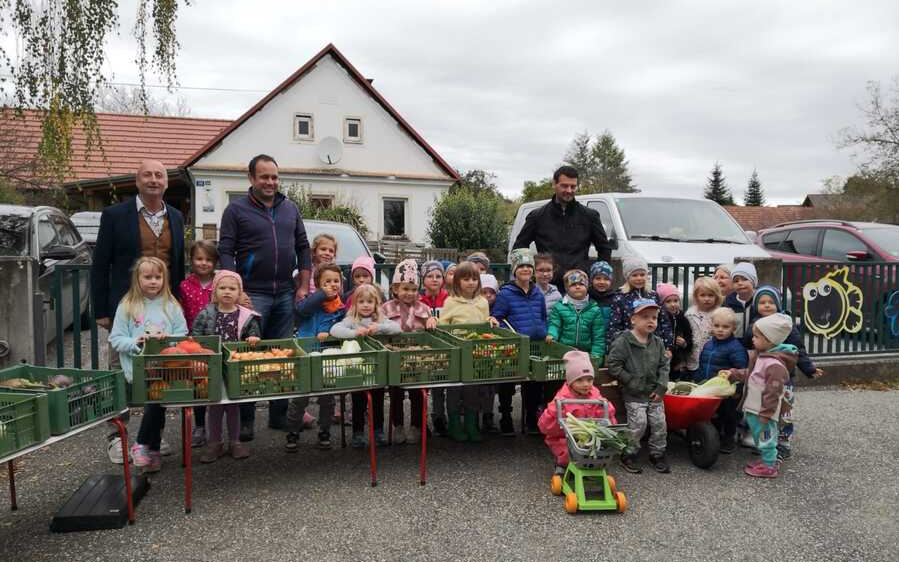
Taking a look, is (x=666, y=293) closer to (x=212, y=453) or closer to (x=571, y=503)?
(x=571, y=503)

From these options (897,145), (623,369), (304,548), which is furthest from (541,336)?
(897,145)

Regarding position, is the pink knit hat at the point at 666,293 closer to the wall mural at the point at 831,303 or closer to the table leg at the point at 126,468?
the wall mural at the point at 831,303

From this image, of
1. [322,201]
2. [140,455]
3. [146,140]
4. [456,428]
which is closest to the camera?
[140,455]

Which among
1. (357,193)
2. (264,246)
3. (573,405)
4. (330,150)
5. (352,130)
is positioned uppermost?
(352,130)

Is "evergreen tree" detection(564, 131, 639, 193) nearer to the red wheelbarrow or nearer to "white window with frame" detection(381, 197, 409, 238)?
"white window with frame" detection(381, 197, 409, 238)

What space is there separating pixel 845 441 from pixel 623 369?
249cm

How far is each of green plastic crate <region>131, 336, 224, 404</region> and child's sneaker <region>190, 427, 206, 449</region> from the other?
1.40m

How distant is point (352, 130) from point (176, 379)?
2233cm

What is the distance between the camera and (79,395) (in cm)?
384

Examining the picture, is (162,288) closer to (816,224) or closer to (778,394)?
(778,394)

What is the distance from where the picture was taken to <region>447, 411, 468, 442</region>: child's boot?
5.64 metres

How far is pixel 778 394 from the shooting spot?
4977 millimetres

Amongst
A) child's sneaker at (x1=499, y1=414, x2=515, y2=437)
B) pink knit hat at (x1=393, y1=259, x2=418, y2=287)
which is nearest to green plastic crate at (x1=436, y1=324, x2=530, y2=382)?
pink knit hat at (x1=393, y1=259, x2=418, y2=287)

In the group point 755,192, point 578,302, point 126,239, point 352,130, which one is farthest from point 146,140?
point 755,192
